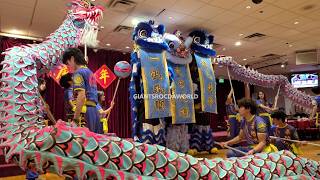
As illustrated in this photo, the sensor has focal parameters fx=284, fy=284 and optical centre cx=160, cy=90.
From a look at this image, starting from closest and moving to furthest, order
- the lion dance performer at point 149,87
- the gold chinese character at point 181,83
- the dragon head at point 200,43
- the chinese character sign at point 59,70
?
1. the chinese character sign at point 59,70
2. the lion dance performer at point 149,87
3. the gold chinese character at point 181,83
4. the dragon head at point 200,43

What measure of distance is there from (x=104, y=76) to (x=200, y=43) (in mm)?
3023

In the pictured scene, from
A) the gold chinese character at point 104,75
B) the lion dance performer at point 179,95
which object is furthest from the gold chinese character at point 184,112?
the gold chinese character at point 104,75

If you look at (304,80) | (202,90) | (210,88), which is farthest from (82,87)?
(304,80)

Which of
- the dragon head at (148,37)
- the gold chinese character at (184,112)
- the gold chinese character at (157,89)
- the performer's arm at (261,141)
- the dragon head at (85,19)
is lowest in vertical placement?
the performer's arm at (261,141)

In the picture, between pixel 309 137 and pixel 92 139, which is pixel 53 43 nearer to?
pixel 92 139

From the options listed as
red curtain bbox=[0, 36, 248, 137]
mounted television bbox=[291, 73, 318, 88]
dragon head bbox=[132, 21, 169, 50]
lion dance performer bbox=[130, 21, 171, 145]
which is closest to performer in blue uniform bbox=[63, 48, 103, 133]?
lion dance performer bbox=[130, 21, 171, 145]

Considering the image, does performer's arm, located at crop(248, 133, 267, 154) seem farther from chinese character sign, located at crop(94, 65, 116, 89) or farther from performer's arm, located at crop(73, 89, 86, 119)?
chinese character sign, located at crop(94, 65, 116, 89)

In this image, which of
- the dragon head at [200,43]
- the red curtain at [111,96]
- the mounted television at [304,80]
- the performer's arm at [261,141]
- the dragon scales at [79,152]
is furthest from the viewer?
the mounted television at [304,80]

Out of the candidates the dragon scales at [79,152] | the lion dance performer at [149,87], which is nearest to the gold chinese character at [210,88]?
the lion dance performer at [149,87]

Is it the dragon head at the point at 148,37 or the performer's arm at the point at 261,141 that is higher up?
the dragon head at the point at 148,37

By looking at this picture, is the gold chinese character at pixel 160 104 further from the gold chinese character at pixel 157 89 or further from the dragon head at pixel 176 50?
the dragon head at pixel 176 50

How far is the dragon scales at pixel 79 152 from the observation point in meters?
1.25

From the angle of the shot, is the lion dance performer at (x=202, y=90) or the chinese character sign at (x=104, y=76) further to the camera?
the chinese character sign at (x=104, y=76)

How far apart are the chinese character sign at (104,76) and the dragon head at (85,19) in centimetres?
492
